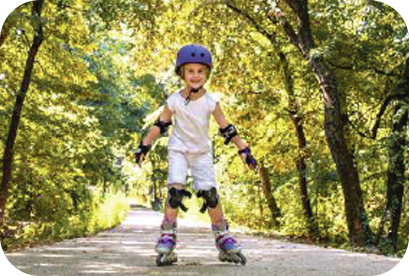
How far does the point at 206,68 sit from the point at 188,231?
246 centimetres

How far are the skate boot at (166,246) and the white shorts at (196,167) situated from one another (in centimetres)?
33

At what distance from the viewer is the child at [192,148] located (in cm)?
412

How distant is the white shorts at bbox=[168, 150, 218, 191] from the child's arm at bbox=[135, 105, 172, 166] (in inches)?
6.6

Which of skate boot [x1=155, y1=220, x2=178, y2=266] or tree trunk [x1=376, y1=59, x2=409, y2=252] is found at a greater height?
tree trunk [x1=376, y1=59, x2=409, y2=252]

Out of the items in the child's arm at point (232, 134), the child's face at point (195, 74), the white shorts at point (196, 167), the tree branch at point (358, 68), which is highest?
the tree branch at point (358, 68)

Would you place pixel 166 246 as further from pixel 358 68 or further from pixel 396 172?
pixel 396 172

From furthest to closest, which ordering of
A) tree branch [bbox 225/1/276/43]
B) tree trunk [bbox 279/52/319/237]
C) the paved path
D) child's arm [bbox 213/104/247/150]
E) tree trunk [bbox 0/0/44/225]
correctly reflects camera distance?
1. tree branch [bbox 225/1/276/43]
2. tree trunk [bbox 279/52/319/237]
3. tree trunk [bbox 0/0/44/225]
4. child's arm [bbox 213/104/247/150]
5. the paved path

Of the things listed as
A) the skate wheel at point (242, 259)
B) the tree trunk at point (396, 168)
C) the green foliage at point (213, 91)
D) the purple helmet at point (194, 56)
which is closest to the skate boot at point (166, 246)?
the skate wheel at point (242, 259)

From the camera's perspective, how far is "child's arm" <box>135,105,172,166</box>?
408 centimetres

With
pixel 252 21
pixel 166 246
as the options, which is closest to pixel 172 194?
pixel 166 246

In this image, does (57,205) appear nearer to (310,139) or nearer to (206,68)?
(310,139)

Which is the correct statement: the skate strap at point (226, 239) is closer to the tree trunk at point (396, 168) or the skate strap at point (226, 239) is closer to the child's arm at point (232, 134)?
the child's arm at point (232, 134)

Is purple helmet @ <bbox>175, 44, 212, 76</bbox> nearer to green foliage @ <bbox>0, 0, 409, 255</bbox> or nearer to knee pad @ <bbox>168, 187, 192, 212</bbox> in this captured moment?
knee pad @ <bbox>168, 187, 192, 212</bbox>

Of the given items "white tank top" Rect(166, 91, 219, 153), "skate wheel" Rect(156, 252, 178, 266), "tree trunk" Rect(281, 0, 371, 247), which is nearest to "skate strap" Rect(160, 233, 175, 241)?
"skate wheel" Rect(156, 252, 178, 266)
